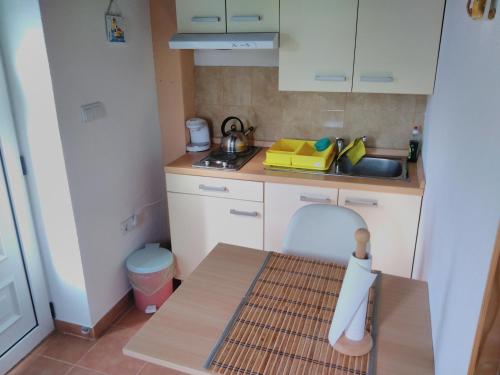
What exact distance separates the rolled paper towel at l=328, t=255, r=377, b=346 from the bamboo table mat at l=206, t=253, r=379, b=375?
62 mm

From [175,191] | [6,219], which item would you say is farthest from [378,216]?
[6,219]

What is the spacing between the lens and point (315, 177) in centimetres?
235

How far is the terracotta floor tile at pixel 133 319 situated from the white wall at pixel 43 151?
0.84 feet

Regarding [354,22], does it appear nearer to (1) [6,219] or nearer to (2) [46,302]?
(1) [6,219]

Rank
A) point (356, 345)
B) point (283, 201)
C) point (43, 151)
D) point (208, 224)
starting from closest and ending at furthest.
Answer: point (356, 345), point (43, 151), point (283, 201), point (208, 224)

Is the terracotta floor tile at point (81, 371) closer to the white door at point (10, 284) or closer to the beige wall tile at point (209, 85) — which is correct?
the white door at point (10, 284)

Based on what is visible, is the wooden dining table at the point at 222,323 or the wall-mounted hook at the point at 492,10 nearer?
the wall-mounted hook at the point at 492,10

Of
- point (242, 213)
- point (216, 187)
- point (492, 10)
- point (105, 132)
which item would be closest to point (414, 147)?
point (242, 213)

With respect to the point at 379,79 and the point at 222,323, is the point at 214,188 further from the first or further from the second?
the point at 222,323

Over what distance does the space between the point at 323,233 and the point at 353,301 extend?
65 centimetres

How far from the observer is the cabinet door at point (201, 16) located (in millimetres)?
2396

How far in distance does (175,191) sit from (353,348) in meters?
1.68

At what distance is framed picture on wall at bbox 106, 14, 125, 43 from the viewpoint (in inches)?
89.3

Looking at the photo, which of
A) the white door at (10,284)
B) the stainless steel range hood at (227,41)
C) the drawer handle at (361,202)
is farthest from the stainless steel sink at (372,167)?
the white door at (10,284)
